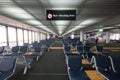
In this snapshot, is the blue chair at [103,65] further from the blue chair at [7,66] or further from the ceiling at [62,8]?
the blue chair at [7,66]

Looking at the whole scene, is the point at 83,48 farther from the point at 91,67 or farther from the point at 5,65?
the point at 5,65

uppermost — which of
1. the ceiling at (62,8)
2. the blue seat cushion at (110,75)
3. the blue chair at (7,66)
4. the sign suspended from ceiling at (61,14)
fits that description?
the ceiling at (62,8)

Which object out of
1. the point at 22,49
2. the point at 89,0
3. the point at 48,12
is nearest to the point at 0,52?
the point at 22,49

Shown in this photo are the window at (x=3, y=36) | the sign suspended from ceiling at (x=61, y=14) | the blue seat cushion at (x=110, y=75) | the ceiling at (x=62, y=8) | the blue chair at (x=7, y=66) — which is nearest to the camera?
the blue seat cushion at (x=110, y=75)

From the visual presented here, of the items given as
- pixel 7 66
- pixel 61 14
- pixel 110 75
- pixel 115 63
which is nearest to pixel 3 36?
pixel 61 14

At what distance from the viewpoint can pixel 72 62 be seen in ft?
17.9

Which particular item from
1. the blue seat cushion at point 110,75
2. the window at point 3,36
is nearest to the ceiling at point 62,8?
the window at point 3,36

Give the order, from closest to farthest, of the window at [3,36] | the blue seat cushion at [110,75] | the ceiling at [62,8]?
1. the blue seat cushion at [110,75]
2. the ceiling at [62,8]
3. the window at [3,36]

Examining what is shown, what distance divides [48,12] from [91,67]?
3.15 m

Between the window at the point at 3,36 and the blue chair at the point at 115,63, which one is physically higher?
the window at the point at 3,36

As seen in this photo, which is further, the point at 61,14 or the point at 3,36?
the point at 3,36

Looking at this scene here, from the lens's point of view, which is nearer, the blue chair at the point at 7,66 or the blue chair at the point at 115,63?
the blue chair at the point at 115,63

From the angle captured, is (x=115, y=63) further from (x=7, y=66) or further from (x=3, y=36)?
(x=3, y=36)

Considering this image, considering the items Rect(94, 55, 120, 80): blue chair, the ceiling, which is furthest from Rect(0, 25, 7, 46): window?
Rect(94, 55, 120, 80): blue chair
